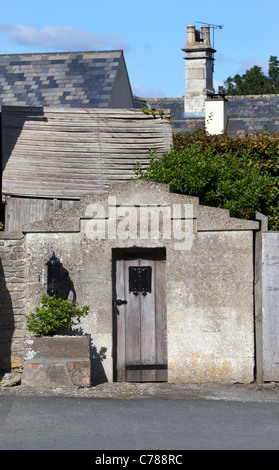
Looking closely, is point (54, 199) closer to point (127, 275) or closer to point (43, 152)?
point (43, 152)

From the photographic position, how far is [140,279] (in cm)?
1069

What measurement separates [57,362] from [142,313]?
1556mm

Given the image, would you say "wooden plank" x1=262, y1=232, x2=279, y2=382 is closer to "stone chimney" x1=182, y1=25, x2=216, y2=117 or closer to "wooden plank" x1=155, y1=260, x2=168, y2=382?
"wooden plank" x1=155, y1=260, x2=168, y2=382

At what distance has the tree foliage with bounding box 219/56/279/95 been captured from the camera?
4369cm

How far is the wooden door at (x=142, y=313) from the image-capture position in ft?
35.1

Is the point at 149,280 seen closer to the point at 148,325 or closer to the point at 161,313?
the point at 161,313

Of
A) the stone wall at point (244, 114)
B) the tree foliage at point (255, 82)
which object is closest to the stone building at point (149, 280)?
the stone wall at point (244, 114)

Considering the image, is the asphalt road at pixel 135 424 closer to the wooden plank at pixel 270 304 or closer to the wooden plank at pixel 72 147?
the wooden plank at pixel 270 304

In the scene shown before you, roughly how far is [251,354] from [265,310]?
2.17ft

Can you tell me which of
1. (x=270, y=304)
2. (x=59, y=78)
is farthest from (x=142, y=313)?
(x=59, y=78)

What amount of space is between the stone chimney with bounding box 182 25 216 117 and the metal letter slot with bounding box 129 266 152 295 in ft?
33.7
